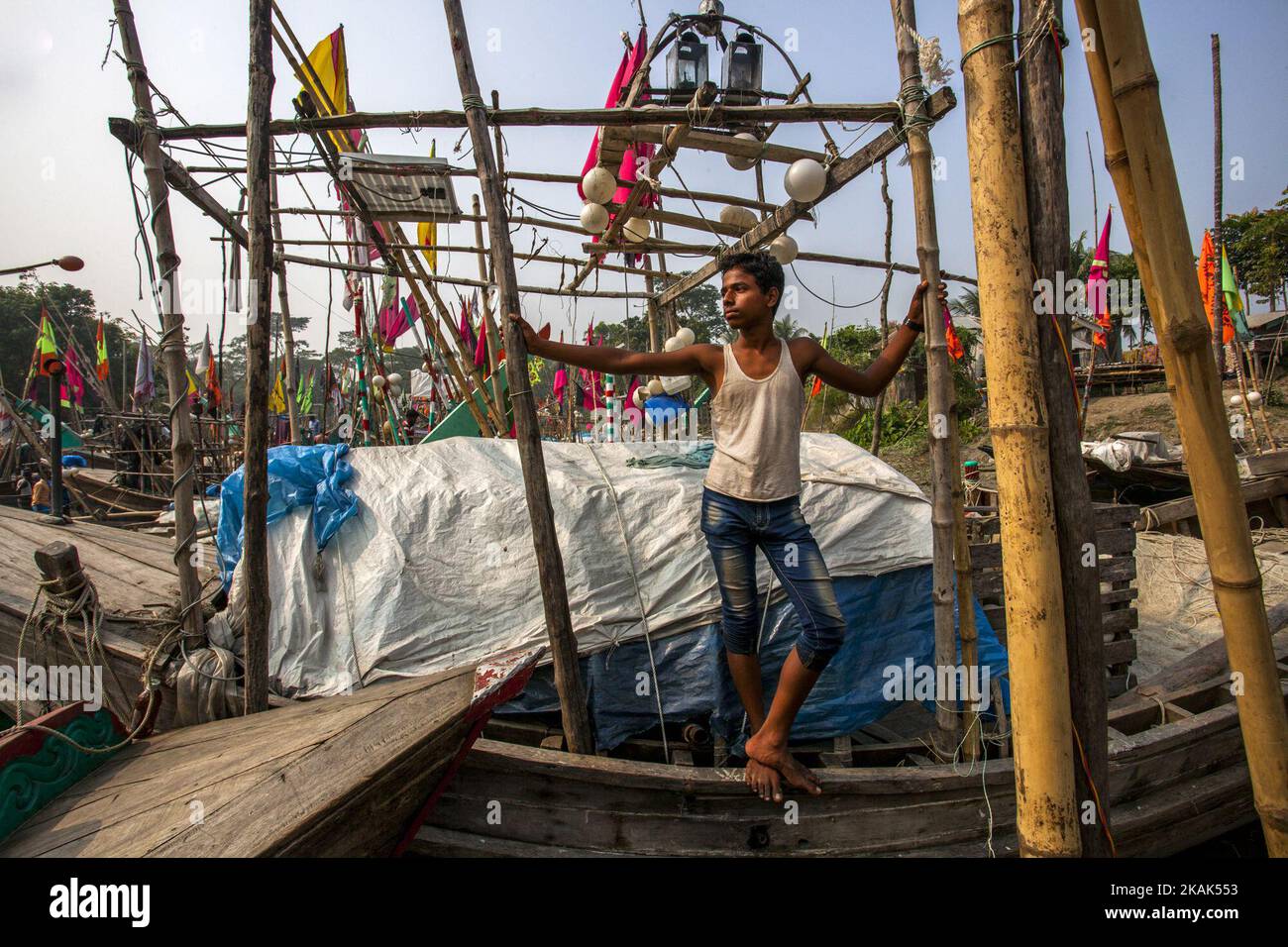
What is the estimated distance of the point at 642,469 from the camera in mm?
3799

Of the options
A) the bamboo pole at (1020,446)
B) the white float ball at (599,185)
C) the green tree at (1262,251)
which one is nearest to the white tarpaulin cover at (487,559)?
the bamboo pole at (1020,446)

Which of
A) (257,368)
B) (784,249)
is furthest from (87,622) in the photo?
(784,249)

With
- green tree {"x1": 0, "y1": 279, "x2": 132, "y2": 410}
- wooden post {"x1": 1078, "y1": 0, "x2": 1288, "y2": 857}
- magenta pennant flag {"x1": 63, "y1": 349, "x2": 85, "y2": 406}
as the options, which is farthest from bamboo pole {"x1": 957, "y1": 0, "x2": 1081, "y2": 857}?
green tree {"x1": 0, "y1": 279, "x2": 132, "y2": 410}

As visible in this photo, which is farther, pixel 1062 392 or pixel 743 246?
pixel 743 246

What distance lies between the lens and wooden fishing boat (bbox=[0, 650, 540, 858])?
168 cm

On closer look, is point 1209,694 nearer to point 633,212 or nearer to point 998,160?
point 998,160

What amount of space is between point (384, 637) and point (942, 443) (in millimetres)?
2675

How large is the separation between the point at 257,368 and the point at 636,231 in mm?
3554

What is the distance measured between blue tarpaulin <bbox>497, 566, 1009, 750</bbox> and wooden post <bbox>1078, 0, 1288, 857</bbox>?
1529mm

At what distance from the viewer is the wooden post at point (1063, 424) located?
1.71 meters

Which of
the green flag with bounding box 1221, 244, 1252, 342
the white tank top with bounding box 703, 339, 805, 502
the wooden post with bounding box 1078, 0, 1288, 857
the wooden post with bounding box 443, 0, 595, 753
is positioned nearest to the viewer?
the wooden post with bounding box 1078, 0, 1288, 857

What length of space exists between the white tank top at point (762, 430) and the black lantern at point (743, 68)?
1939 mm

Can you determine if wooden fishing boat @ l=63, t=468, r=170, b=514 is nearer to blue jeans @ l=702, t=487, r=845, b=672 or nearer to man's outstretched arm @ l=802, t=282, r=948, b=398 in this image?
blue jeans @ l=702, t=487, r=845, b=672

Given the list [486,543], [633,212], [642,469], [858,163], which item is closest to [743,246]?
[633,212]
